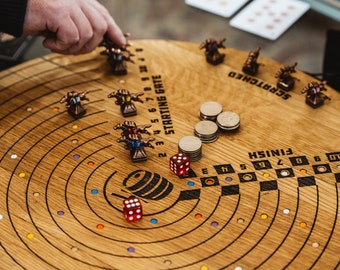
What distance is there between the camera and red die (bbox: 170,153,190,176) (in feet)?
5.08

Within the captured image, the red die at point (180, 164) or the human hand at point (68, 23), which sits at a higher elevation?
the human hand at point (68, 23)

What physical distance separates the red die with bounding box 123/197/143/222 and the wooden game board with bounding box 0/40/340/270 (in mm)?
17

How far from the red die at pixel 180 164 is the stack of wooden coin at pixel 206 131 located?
13 centimetres

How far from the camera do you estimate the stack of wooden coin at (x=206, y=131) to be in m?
1.69

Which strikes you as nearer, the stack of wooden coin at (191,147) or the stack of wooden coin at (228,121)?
the stack of wooden coin at (191,147)

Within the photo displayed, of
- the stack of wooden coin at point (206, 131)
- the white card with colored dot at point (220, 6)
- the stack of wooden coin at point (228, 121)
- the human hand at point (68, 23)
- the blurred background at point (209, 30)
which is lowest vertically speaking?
the blurred background at point (209, 30)

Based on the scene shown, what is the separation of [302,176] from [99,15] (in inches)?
28.8

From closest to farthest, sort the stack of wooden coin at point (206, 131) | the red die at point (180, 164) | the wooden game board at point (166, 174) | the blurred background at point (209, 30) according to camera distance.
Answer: the wooden game board at point (166, 174)
the red die at point (180, 164)
the stack of wooden coin at point (206, 131)
the blurred background at point (209, 30)

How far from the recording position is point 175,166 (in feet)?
5.11

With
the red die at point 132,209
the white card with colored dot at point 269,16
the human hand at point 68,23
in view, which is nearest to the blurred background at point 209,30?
the white card with colored dot at point 269,16

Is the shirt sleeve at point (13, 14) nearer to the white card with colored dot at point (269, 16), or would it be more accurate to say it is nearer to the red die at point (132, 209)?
the red die at point (132, 209)

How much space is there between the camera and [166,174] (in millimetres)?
1593

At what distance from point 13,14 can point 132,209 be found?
68cm

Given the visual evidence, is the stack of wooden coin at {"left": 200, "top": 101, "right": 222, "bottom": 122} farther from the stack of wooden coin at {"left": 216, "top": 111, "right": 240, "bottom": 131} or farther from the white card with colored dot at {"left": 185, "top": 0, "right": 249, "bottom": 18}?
the white card with colored dot at {"left": 185, "top": 0, "right": 249, "bottom": 18}
